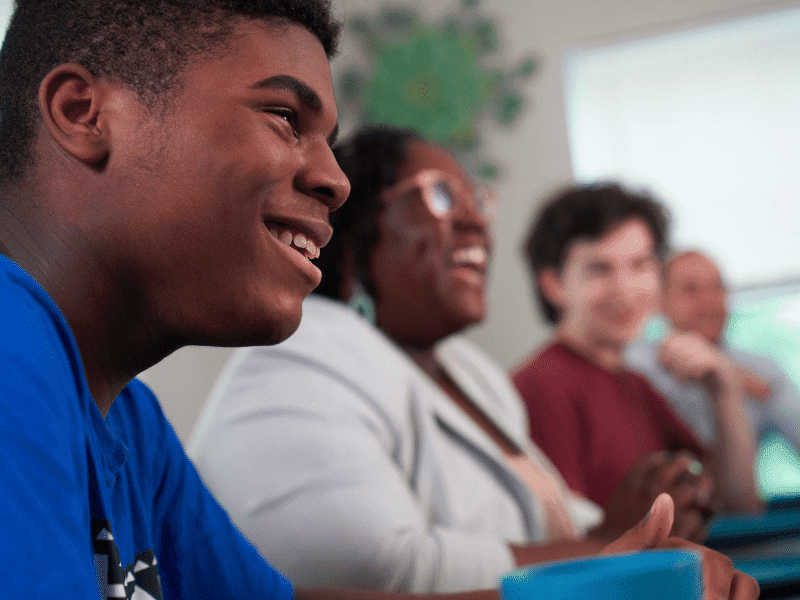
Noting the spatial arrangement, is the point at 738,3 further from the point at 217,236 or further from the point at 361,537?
the point at 217,236

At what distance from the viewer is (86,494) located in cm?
36

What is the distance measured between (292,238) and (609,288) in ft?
4.41

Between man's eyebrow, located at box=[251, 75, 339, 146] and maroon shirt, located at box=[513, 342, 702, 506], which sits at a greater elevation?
man's eyebrow, located at box=[251, 75, 339, 146]

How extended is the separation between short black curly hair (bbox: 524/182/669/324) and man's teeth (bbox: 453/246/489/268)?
2.06ft

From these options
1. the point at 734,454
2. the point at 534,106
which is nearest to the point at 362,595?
the point at 734,454

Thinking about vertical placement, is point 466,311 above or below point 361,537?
above

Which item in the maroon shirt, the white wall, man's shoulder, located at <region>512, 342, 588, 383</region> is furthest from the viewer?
the white wall

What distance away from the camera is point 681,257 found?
217cm

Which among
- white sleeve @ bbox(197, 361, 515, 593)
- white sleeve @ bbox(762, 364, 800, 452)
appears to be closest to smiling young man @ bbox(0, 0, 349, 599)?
white sleeve @ bbox(197, 361, 515, 593)

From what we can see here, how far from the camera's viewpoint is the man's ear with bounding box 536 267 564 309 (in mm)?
1817

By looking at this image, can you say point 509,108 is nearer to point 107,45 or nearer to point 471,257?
point 471,257

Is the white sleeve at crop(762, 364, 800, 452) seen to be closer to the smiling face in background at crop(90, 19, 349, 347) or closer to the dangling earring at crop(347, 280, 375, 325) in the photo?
the dangling earring at crop(347, 280, 375, 325)

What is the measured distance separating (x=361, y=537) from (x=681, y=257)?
1651 mm

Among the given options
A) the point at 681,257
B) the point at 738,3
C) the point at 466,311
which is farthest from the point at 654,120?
the point at 466,311
